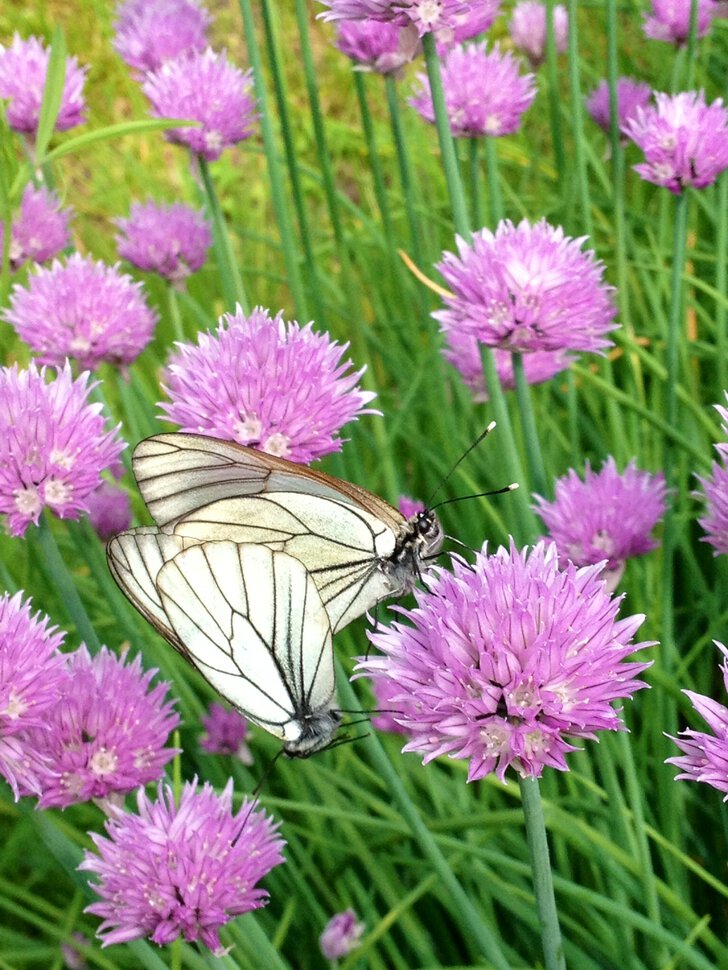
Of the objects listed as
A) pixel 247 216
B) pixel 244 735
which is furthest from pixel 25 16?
pixel 244 735

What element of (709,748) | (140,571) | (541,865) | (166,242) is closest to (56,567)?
(140,571)

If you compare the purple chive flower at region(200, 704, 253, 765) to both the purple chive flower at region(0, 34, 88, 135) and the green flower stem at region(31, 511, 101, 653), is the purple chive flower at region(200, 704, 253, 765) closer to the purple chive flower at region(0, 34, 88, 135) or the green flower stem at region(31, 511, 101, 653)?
the green flower stem at region(31, 511, 101, 653)

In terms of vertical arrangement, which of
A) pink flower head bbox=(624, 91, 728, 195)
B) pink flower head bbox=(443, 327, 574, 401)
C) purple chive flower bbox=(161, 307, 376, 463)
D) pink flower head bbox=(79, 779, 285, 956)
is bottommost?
pink flower head bbox=(79, 779, 285, 956)

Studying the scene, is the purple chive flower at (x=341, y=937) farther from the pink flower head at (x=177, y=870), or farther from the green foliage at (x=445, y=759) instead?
the pink flower head at (x=177, y=870)

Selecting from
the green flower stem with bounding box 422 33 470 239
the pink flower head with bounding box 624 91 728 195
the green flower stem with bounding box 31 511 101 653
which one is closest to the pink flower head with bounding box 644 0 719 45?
the pink flower head with bounding box 624 91 728 195

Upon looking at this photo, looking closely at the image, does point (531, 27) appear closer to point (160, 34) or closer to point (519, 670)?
point (160, 34)

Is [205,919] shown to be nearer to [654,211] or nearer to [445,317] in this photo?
[445,317]
